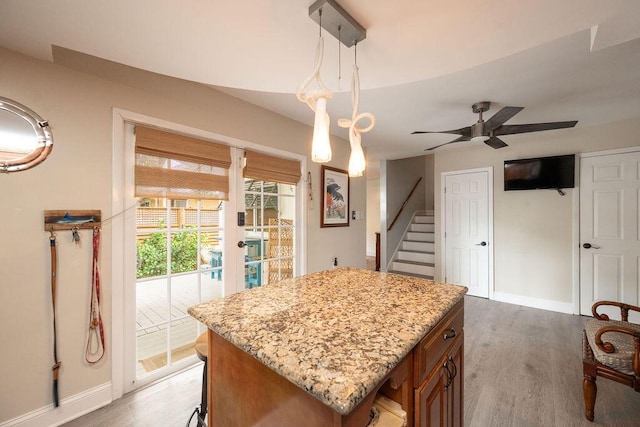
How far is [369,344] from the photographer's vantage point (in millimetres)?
739

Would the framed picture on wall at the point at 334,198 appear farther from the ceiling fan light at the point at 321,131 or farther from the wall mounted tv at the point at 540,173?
the wall mounted tv at the point at 540,173

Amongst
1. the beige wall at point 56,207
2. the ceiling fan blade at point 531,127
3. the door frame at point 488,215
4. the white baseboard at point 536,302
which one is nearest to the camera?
the beige wall at point 56,207

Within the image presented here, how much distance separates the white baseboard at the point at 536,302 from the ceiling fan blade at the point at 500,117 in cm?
260

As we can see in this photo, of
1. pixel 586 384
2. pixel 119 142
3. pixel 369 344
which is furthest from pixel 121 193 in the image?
pixel 586 384

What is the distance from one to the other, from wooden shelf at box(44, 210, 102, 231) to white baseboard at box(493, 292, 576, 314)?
4.66 metres

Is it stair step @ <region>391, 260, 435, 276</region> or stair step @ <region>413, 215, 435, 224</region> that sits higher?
stair step @ <region>413, 215, 435, 224</region>

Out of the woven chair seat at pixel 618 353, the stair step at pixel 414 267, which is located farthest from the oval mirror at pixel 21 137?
the stair step at pixel 414 267

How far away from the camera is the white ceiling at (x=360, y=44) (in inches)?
41.7

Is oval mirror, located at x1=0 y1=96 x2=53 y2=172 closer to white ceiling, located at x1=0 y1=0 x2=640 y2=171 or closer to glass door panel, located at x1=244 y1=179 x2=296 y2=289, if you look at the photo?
white ceiling, located at x1=0 y1=0 x2=640 y2=171

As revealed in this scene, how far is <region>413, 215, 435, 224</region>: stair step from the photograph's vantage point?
5.71m

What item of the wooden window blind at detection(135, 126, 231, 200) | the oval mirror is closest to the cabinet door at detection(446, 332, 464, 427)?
the wooden window blind at detection(135, 126, 231, 200)

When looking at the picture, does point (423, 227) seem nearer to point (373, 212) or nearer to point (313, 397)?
point (373, 212)

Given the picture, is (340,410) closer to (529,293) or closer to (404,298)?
(404,298)

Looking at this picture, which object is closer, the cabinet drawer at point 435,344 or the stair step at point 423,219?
the cabinet drawer at point 435,344
